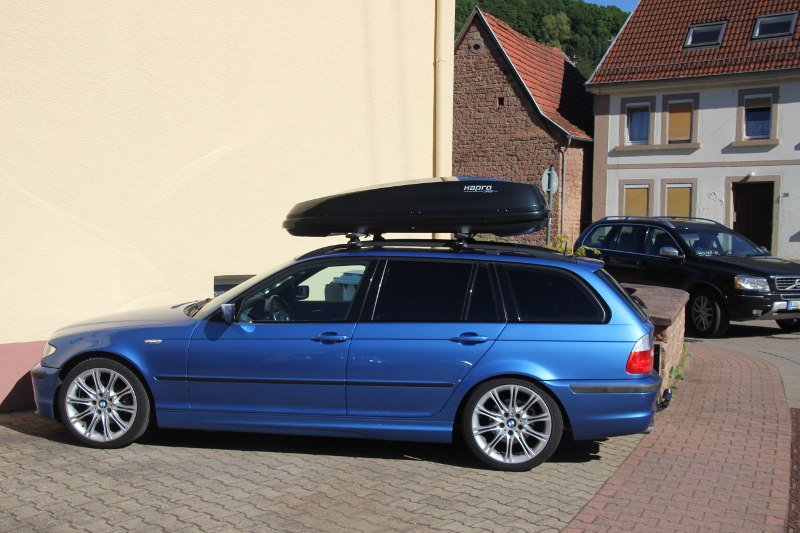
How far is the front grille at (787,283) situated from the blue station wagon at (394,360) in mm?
7731

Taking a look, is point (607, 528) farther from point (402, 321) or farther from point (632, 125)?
point (632, 125)

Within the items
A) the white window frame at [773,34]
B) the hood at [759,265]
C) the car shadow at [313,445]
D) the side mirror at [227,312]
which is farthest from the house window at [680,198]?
the side mirror at [227,312]

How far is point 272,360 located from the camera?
5.89 metres

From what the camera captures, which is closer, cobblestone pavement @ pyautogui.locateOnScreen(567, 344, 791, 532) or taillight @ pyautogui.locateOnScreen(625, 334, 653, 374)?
cobblestone pavement @ pyautogui.locateOnScreen(567, 344, 791, 532)

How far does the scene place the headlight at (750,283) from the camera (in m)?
12.6

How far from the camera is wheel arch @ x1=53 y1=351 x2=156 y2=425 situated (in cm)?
605

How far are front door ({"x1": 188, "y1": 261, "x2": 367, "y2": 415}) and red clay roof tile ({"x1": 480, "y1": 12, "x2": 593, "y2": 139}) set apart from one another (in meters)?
24.3

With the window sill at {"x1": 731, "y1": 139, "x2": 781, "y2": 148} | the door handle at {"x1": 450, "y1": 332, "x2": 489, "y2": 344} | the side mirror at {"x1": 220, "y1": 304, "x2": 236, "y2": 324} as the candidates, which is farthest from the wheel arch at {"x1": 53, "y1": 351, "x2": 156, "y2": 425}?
the window sill at {"x1": 731, "y1": 139, "x2": 781, "y2": 148}

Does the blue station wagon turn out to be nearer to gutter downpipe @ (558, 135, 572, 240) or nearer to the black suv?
the black suv

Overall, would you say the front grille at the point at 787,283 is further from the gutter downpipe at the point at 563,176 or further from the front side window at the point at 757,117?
the gutter downpipe at the point at 563,176

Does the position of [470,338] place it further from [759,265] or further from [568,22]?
[568,22]

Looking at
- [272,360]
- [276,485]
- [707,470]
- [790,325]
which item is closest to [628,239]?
[790,325]

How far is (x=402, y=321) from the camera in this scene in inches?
233

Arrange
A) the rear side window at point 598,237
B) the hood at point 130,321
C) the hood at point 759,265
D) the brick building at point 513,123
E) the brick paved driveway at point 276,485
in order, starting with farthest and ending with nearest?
the brick building at point 513,123, the rear side window at point 598,237, the hood at point 759,265, the hood at point 130,321, the brick paved driveway at point 276,485
